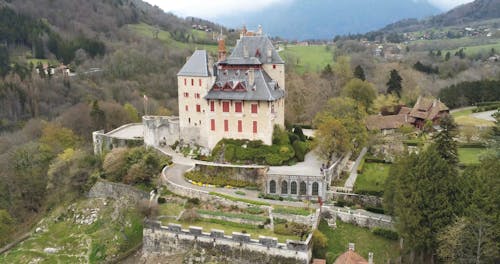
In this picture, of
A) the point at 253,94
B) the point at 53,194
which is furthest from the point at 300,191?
the point at 53,194

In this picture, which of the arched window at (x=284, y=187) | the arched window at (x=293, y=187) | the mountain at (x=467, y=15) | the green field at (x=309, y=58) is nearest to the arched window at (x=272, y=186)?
the arched window at (x=284, y=187)

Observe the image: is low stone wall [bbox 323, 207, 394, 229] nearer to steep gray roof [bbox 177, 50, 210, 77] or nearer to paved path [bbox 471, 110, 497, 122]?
steep gray roof [bbox 177, 50, 210, 77]

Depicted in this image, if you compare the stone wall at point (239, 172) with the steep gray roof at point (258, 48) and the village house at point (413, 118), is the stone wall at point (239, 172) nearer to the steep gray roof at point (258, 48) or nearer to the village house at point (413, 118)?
the steep gray roof at point (258, 48)

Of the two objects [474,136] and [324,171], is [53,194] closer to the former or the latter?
[324,171]

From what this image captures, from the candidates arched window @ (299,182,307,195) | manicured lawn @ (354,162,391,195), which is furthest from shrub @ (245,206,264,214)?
manicured lawn @ (354,162,391,195)

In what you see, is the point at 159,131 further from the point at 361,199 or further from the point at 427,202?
the point at 427,202

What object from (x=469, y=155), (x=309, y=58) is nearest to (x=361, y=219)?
(x=469, y=155)
